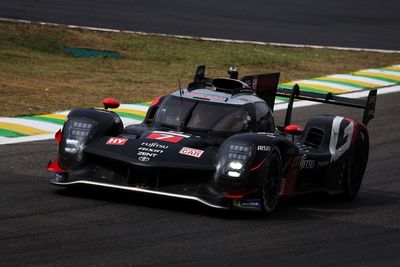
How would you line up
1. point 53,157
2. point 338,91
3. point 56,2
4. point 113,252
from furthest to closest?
point 56,2, point 338,91, point 53,157, point 113,252

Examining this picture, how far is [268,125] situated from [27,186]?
9.70 feet

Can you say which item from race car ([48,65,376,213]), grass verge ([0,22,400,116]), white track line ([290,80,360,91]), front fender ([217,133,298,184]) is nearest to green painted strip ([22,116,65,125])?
grass verge ([0,22,400,116])

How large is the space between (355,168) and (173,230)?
398 centimetres

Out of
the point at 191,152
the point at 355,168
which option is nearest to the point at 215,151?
the point at 191,152

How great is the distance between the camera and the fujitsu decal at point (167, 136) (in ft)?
41.8

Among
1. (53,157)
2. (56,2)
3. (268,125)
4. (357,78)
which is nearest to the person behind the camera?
(268,125)

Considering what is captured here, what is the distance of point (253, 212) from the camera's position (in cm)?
1278

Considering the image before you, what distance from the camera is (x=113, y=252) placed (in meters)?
10.2

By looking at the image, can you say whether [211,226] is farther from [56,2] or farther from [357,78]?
[56,2]

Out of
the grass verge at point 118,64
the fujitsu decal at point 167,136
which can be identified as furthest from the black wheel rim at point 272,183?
the grass verge at point 118,64

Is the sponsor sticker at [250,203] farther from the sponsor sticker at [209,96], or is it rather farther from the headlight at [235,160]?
the sponsor sticker at [209,96]

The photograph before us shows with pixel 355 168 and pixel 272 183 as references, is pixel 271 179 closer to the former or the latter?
pixel 272 183

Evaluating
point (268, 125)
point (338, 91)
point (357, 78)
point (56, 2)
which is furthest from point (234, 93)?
point (56, 2)

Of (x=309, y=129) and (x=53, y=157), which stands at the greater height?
(x=309, y=129)
